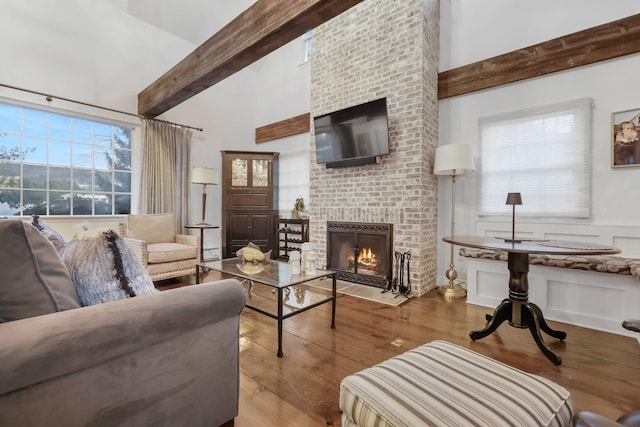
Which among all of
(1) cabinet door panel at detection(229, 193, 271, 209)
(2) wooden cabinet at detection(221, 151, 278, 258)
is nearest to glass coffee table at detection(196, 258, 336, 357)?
(2) wooden cabinet at detection(221, 151, 278, 258)

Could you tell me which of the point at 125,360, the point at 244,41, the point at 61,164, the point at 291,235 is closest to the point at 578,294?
the point at 125,360

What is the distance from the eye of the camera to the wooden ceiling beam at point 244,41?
2188mm

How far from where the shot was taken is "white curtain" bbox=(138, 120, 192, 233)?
420 centimetres

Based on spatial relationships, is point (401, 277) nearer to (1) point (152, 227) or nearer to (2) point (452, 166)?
(2) point (452, 166)

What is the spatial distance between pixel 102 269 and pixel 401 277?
2787 mm

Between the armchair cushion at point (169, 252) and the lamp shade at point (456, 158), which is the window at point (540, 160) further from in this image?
the armchair cushion at point (169, 252)

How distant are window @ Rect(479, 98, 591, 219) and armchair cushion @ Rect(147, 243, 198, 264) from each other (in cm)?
352

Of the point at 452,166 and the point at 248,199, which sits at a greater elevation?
the point at 452,166

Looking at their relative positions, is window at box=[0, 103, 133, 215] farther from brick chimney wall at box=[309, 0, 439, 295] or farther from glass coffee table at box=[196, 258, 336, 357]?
brick chimney wall at box=[309, 0, 439, 295]

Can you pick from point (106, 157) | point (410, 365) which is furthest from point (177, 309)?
point (106, 157)

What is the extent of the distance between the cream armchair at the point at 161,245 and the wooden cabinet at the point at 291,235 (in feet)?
4.76

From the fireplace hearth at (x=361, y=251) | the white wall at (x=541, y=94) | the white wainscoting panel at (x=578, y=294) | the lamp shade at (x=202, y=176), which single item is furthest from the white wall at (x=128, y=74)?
the white wainscoting panel at (x=578, y=294)

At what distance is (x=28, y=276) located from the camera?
2.82ft

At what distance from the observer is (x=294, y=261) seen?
2340mm
